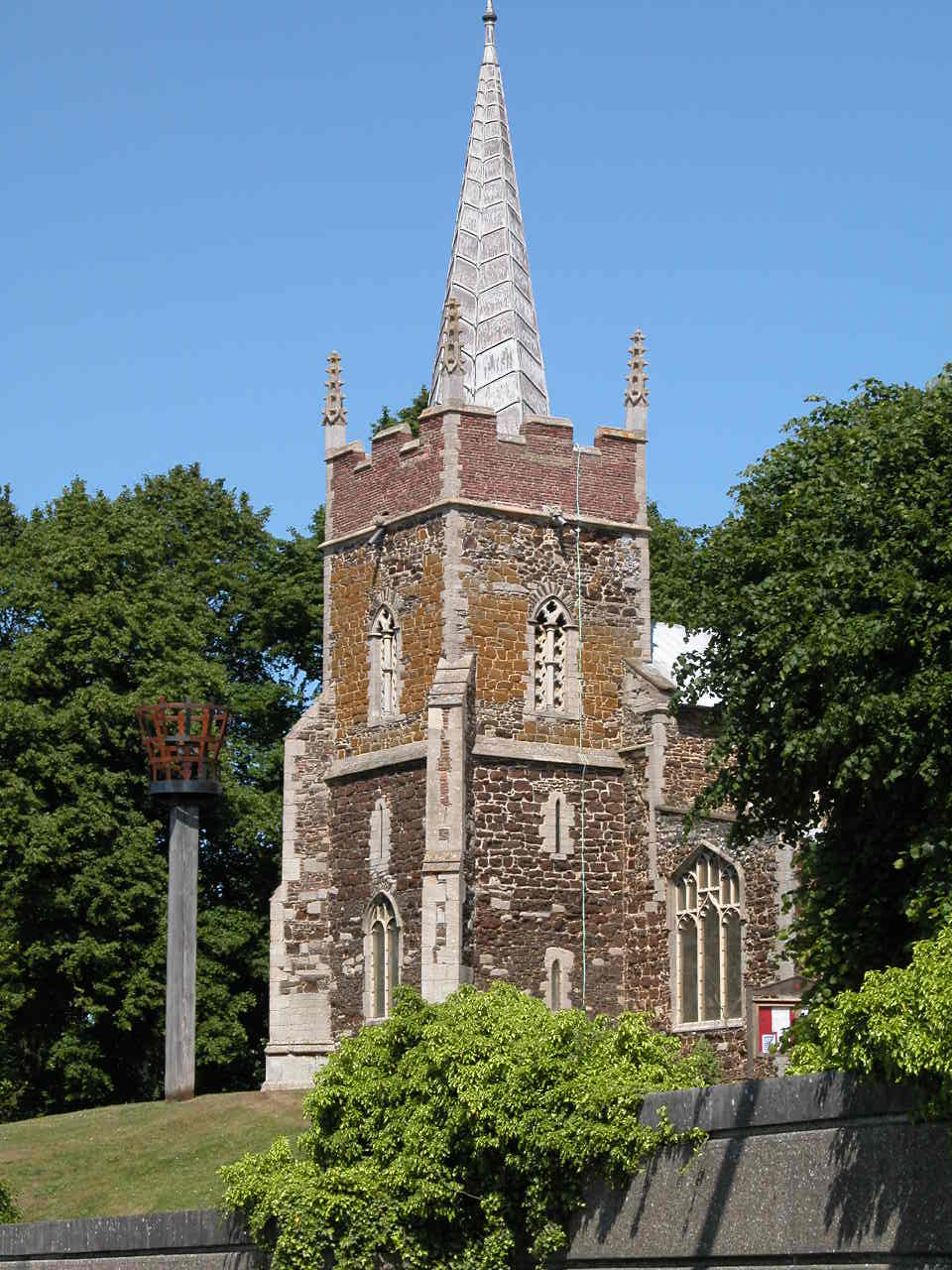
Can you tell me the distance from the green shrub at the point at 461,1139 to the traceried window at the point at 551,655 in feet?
58.0

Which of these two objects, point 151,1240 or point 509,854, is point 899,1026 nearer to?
point 151,1240

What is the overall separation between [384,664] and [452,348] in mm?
5173

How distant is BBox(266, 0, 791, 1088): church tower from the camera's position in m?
38.4

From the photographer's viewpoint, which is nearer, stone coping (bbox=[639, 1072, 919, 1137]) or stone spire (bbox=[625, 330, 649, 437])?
stone coping (bbox=[639, 1072, 919, 1137])

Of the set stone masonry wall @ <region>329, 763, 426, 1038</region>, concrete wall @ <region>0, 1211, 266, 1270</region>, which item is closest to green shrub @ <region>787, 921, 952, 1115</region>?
concrete wall @ <region>0, 1211, 266, 1270</region>

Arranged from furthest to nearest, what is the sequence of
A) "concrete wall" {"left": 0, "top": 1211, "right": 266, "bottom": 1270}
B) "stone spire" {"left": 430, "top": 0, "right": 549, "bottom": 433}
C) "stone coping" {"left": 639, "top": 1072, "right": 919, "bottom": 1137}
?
"stone spire" {"left": 430, "top": 0, "right": 549, "bottom": 433}
"concrete wall" {"left": 0, "top": 1211, "right": 266, "bottom": 1270}
"stone coping" {"left": 639, "top": 1072, "right": 919, "bottom": 1137}

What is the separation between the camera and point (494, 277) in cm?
4428

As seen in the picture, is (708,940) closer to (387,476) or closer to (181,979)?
(181,979)

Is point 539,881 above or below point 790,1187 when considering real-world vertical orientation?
above

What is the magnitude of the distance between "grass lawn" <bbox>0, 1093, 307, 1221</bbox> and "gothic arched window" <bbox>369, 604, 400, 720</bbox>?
627 centimetres

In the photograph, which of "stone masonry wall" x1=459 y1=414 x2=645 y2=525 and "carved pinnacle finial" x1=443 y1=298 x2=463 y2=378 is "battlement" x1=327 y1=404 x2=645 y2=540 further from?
"carved pinnacle finial" x1=443 y1=298 x2=463 y2=378

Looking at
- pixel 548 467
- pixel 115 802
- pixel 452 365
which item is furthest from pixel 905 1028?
pixel 115 802

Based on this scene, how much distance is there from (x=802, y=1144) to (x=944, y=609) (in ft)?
19.2

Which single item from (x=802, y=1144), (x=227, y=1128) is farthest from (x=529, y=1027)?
(x=227, y=1128)
